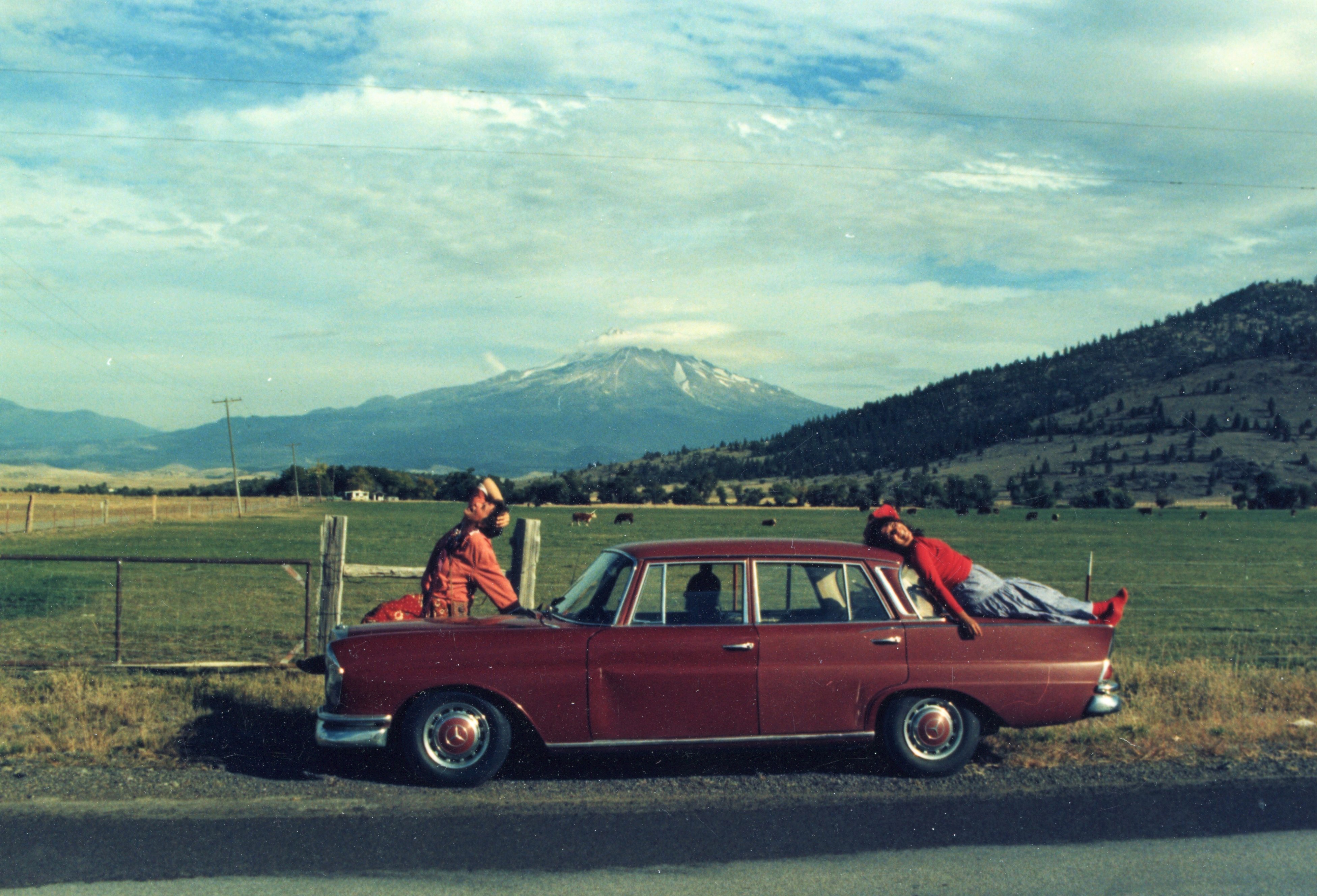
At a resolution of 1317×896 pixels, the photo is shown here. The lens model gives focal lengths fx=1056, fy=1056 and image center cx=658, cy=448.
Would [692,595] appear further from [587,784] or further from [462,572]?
[462,572]

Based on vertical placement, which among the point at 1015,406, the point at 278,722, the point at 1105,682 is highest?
the point at 1015,406

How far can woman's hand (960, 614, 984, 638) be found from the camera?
6746 mm

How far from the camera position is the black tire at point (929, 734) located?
21.9 ft

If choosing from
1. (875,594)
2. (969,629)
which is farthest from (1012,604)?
(875,594)

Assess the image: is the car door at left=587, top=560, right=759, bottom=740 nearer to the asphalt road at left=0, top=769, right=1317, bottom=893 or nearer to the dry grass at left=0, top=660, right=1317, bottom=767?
the asphalt road at left=0, top=769, right=1317, bottom=893

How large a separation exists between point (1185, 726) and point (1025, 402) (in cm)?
19122

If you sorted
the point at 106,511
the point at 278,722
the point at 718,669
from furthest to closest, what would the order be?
the point at 106,511 < the point at 278,722 < the point at 718,669

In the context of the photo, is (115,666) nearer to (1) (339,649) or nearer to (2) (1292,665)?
(1) (339,649)

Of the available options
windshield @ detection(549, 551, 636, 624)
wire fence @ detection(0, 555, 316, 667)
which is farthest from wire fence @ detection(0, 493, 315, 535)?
windshield @ detection(549, 551, 636, 624)

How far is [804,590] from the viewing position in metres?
6.82

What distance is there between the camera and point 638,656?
6.45m

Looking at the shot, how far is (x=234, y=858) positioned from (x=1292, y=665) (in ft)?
39.2

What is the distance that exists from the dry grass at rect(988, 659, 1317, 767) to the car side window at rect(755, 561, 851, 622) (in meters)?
1.76

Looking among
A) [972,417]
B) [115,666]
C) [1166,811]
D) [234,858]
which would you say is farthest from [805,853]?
[972,417]
